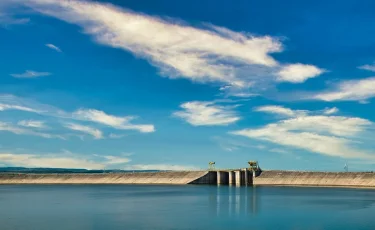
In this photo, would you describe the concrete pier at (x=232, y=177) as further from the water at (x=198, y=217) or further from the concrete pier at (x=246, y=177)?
the water at (x=198, y=217)

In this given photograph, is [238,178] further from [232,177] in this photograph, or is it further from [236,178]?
[232,177]

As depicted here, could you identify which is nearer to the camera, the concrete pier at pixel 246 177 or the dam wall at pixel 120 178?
the concrete pier at pixel 246 177

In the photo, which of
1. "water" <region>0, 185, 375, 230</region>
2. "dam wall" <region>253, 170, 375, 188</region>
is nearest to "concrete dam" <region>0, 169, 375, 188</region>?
"dam wall" <region>253, 170, 375, 188</region>

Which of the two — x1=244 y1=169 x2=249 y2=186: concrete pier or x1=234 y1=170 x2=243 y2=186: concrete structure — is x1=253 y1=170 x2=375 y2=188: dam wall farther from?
x1=234 y1=170 x2=243 y2=186: concrete structure

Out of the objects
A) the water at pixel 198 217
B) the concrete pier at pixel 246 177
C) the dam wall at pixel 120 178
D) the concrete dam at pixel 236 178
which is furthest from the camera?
the dam wall at pixel 120 178

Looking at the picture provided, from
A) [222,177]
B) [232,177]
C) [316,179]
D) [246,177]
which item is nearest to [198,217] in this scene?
[246,177]

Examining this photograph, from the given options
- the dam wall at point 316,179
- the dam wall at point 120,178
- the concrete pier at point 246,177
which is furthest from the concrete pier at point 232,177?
the dam wall at point 120,178

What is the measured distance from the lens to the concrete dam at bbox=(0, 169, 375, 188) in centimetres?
12581

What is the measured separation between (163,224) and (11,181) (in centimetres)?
14707

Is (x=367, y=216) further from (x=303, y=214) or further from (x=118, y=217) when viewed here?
(x=118, y=217)

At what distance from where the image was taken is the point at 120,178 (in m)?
164

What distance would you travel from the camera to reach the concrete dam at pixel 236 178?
4953 inches

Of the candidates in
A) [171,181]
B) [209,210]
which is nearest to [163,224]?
[209,210]

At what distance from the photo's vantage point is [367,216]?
55969 millimetres
